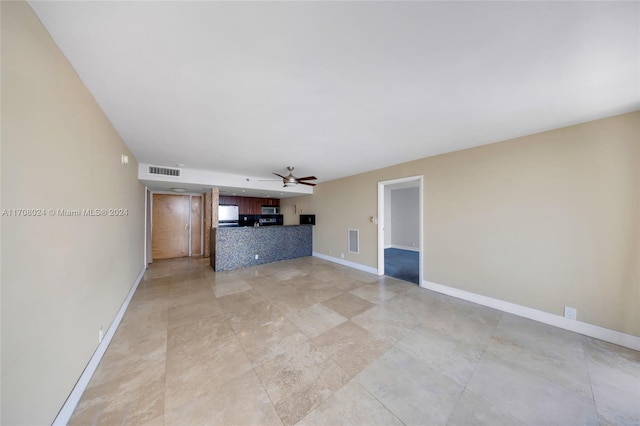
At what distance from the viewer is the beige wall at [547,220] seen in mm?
2086

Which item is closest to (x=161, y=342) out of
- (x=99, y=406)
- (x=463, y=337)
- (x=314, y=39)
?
(x=99, y=406)

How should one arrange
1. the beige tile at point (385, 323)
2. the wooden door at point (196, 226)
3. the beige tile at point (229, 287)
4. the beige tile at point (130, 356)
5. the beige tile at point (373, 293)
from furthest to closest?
the wooden door at point (196, 226) → the beige tile at point (229, 287) → the beige tile at point (373, 293) → the beige tile at point (385, 323) → the beige tile at point (130, 356)

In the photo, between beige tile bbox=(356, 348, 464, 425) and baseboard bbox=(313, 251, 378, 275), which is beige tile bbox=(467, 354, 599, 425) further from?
baseboard bbox=(313, 251, 378, 275)

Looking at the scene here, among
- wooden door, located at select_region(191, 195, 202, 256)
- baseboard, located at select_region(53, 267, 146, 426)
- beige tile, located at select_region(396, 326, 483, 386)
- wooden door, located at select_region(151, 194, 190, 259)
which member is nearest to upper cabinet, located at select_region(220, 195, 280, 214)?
wooden door, located at select_region(191, 195, 202, 256)

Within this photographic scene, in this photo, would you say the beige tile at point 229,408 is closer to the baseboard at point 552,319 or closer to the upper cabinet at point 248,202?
the baseboard at point 552,319

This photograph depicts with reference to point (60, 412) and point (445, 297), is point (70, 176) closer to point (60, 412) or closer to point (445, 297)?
point (60, 412)

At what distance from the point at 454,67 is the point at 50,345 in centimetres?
321

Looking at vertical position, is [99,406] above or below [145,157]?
below

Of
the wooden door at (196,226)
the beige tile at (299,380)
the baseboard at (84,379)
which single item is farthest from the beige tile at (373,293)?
the wooden door at (196,226)

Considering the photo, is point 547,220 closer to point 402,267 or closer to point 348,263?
point 402,267

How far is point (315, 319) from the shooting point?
2621mm

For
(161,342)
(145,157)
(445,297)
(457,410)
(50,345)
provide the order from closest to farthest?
(50,345) < (457,410) < (161,342) < (445,297) < (145,157)

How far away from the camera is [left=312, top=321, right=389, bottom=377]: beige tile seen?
72.6 inches

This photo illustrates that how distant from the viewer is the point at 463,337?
2252mm
